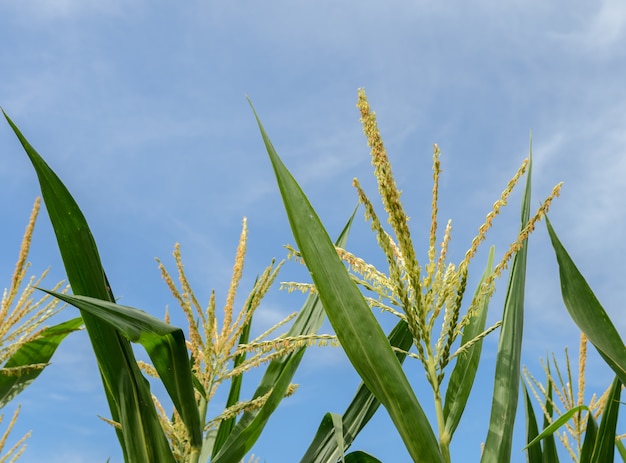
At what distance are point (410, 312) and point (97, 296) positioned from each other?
879 mm

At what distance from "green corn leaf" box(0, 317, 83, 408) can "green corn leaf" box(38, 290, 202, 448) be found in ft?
3.21

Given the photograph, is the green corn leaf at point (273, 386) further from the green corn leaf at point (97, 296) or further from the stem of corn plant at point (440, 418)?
the stem of corn plant at point (440, 418)

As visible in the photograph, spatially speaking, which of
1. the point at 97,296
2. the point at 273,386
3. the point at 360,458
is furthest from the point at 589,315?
the point at 97,296

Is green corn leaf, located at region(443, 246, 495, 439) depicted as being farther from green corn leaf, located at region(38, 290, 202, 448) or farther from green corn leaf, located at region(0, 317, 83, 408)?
green corn leaf, located at region(0, 317, 83, 408)

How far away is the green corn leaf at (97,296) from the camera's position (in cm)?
188

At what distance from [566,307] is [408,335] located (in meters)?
0.79

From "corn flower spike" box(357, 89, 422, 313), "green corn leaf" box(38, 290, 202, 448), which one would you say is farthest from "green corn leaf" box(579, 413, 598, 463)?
"green corn leaf" box(38, 290, 202, 448)

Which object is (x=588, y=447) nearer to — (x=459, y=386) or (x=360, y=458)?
(x=459, y=386)

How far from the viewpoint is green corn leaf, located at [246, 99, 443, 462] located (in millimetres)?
1611

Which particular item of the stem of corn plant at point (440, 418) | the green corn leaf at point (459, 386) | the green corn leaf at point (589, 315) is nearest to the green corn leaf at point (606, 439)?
the green corn leaf at point (589, 315)

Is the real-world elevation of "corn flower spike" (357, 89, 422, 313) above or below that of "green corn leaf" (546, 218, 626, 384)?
above

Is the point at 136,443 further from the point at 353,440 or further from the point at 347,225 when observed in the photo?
the point at 347,225

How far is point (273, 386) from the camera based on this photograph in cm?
240

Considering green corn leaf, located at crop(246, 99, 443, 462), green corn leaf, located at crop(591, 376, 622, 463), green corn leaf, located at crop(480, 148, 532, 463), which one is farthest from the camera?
green corn leaf, located at crop(591, 376, 622, 463)
